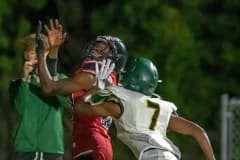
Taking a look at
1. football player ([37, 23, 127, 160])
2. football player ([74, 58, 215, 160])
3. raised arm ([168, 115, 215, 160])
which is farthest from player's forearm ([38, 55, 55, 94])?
raised arm ([168, 115, 215, 160])

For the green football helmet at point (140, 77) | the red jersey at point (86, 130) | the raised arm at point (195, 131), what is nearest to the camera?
the green football helmet at point (140, 77)

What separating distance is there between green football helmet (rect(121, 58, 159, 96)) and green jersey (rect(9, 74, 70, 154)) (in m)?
0.87

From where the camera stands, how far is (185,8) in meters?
19.1

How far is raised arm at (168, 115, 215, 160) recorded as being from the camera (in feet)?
24.5

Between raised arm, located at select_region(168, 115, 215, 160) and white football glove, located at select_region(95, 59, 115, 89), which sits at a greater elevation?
white football glove, located at select_region(95, 59, 115, 89)

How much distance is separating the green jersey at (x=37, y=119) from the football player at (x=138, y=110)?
2.71 feet

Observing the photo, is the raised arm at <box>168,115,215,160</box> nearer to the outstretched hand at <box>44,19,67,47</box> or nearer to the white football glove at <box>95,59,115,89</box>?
the white football glove at <box>95,59,115,89</box>

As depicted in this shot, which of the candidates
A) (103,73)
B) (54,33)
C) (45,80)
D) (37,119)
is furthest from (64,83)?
(37,119)

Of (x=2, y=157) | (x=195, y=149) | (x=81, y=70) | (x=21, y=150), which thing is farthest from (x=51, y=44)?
(x=195, y=149)

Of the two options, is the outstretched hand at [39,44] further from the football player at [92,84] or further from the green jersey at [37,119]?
the green jersey at [37,119]

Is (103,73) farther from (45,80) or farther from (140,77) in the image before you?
(45,80)

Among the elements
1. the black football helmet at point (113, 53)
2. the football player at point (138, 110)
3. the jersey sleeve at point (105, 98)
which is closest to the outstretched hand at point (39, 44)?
the black football helmet at point (113, 53)

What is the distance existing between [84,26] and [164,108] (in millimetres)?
11999

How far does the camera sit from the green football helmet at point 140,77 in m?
7.32
